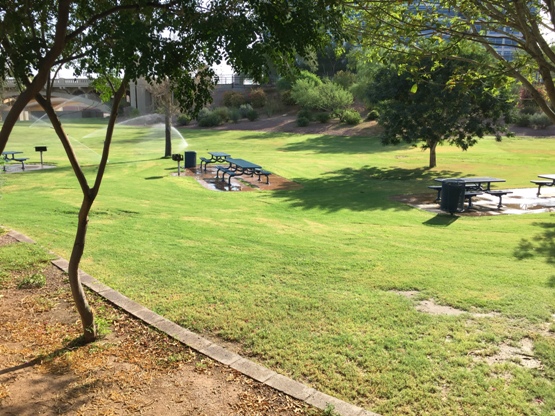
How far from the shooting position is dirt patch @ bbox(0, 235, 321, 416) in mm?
4199

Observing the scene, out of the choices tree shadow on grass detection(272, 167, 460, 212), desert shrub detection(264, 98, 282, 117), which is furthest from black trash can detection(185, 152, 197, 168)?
desert shrub detection(264, 98, 282, 117)

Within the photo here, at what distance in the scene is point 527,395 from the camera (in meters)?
4.50

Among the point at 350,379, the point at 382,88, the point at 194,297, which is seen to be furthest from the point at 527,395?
the point at 382,88

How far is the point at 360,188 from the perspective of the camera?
1998 centimetres

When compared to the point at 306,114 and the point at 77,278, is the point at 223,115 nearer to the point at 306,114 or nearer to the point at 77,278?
the point at 306,114

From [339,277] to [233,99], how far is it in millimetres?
59274

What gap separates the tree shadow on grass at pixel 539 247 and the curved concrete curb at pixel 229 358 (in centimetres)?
694

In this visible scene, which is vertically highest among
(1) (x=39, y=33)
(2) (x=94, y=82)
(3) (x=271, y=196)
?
(1) (x=39, y=33)

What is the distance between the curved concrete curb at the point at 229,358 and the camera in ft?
14.0

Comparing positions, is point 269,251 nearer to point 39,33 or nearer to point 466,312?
point 466,312

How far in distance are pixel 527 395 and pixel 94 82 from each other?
586cm

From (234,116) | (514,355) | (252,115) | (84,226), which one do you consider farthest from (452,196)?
(252,115)

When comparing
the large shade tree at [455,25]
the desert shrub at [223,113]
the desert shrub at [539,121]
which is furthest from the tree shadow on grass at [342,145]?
the large shade tree at [455,25]

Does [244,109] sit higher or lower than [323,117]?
higher
